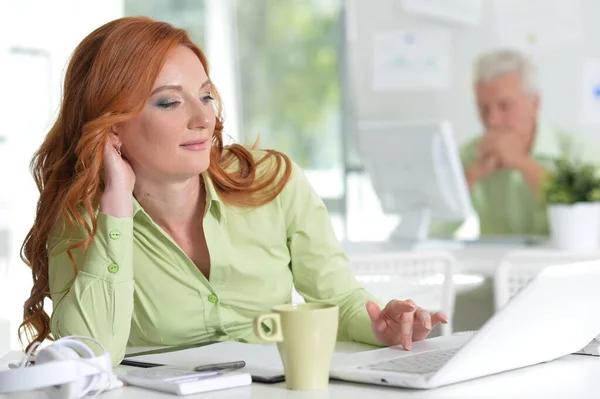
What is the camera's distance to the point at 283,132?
531 centimetres

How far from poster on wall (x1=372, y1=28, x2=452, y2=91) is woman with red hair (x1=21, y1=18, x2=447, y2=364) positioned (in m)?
2.59

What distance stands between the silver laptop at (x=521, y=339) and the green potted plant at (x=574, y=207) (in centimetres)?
241

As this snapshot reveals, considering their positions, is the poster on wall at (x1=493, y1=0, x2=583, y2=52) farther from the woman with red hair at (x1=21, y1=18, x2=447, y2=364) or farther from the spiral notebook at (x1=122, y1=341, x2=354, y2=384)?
the spiral notebook at (x1=122, y1=341, x2=354, y2=384)

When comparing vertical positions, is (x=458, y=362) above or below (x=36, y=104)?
below

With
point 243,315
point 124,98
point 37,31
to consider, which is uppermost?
point 37,31

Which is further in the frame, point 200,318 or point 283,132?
point 283,132

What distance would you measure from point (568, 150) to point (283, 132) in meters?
1.81

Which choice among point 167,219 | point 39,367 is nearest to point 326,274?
point 167,219

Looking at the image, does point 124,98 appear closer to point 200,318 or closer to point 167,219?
point 167,219

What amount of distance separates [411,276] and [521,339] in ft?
4.60

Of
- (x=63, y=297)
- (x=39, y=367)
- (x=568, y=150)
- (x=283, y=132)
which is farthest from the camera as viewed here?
(x=283, y=132)

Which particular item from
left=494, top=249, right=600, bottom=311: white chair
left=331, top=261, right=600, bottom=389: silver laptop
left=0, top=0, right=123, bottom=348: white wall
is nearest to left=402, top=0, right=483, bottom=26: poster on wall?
left=0, top=0, right=123, bottom=348: white wall

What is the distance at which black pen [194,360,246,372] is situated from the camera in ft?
4.09

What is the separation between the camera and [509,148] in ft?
13.6
